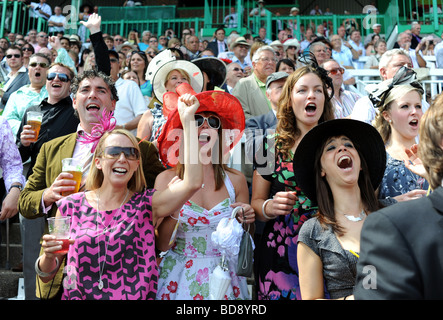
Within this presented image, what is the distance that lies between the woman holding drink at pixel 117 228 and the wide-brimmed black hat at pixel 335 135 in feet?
2.21

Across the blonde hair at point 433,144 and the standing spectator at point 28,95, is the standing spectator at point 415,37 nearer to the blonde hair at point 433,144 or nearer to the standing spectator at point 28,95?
the standing spectator at point 28,95

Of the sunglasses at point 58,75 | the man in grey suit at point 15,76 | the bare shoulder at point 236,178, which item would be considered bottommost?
the bare shoulder at point 236,178

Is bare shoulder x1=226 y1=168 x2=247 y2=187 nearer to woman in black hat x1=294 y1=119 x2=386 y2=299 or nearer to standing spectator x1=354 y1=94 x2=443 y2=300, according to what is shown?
woman in black hat x1=294 y1=119 x2=386 y2=299

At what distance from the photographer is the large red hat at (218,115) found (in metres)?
3.47

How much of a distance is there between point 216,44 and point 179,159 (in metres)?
9.34

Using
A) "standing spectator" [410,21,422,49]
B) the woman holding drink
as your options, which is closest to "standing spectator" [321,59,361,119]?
the woman holding drink

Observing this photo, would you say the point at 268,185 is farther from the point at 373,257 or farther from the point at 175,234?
the point at 373,257

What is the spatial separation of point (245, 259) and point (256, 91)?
3208mm

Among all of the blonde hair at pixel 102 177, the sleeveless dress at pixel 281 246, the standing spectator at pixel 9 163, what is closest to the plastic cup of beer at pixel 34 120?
the standing spectator at pixel 9 163

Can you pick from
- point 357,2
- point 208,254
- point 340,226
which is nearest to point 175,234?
point 208,254

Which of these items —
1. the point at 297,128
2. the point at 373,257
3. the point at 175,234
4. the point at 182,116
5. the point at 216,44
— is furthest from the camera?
the point at 216,44

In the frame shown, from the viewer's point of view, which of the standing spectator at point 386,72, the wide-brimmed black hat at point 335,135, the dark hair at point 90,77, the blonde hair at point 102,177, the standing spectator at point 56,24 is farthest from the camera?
the standing spectator at point 56,24

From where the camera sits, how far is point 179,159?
3371mm
